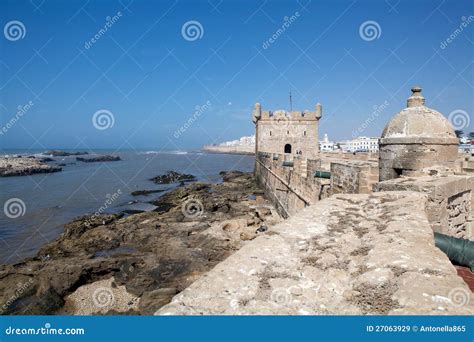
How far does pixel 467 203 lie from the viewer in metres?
5.30

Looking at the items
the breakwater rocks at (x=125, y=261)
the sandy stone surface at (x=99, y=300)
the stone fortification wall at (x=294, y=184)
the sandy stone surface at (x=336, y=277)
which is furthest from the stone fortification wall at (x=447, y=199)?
the sandy stone surface at (x=99, y=300)

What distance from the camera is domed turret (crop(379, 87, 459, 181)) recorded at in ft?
17.8

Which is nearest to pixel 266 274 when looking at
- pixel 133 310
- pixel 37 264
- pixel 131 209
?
pixel 133 310

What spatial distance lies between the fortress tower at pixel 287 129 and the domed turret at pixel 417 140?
71.6ft

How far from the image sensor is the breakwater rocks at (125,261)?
7.13 m

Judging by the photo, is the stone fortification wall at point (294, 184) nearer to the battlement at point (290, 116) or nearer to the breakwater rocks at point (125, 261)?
the breakwater rocks at point (125, 261)

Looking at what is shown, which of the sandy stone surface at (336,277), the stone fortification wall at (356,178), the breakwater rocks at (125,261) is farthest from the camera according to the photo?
the breakwater rocks at (125,261)

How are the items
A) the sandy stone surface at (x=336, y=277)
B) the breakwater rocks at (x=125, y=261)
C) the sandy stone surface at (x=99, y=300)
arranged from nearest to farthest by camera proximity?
the sandy stone surface at (x=336, y=277)
the sandy stone surface at (x=99, y=300)
the breakwater rocks at (x=125, y=261)

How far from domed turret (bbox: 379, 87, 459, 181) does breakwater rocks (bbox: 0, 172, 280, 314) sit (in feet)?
13.6

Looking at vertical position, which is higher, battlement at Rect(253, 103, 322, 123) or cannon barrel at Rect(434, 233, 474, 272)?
battlement at Rect(253, 103, 322, 123)

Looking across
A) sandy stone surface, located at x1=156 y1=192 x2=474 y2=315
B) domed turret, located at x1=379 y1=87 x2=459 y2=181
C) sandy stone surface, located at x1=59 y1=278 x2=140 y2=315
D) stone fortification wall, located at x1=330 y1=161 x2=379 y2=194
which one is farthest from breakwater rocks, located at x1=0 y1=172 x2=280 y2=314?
sandy stone surface, located at x1=156 y1=192 x2=474 y2=315

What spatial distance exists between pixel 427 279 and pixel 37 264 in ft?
34.1

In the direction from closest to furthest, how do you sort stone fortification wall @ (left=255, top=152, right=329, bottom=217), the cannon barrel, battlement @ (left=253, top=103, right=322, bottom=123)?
the cannon barrel, stone fortification wall @ (left=255, top=152, right=329, bottom=217), battlement @ (left=253, top=103, right=322, bottom=123)

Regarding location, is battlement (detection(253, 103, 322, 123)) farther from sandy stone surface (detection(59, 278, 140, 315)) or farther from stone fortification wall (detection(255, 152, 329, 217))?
sandy stone surface (detection(59, 278, 140, 315))
